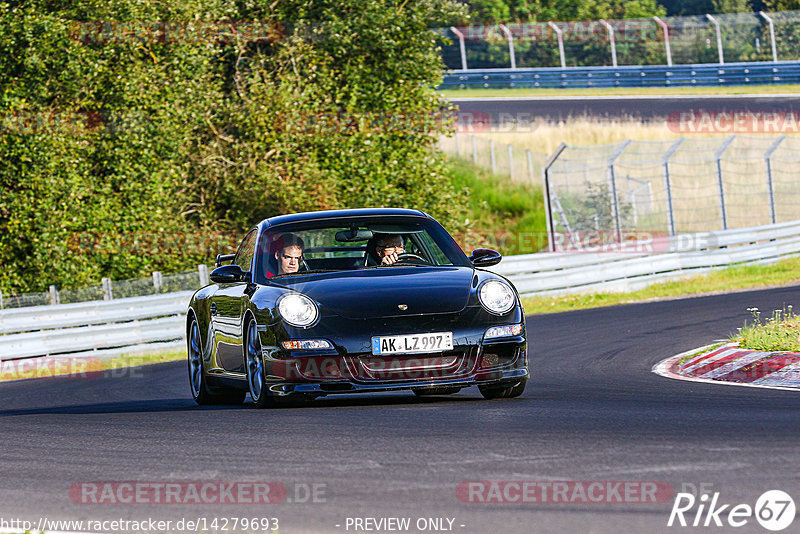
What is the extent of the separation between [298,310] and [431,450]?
2.32 m

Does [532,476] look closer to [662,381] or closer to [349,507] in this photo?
[349,507]

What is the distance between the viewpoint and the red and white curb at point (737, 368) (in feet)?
33.2

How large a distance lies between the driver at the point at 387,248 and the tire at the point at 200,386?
166 cm

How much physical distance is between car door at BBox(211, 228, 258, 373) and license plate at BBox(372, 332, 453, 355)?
143cm

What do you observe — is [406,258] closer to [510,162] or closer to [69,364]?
[69,364]

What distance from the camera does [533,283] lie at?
24125 millimetres

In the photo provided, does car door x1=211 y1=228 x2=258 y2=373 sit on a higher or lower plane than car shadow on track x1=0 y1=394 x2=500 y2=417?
higher

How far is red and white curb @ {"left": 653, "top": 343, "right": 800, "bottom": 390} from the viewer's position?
399 inches

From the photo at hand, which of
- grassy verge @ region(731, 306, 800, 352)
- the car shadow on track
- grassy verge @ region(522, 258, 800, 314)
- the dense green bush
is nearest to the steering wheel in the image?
the car shadow on track

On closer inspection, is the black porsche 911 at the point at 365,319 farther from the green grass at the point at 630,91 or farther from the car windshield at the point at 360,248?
the green grass at the point at 630,91

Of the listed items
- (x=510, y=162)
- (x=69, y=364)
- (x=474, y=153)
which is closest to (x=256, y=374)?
(x=69, y=364)

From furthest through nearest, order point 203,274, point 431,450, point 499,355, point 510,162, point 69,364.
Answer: point 510,162 < point 203,274 < point 69,364 < point 499,355 < point 431,450

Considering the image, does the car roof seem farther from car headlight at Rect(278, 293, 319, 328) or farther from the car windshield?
car headlight at Rect(278, 293, 319, 328)

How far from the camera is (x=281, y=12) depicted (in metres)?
31.4
